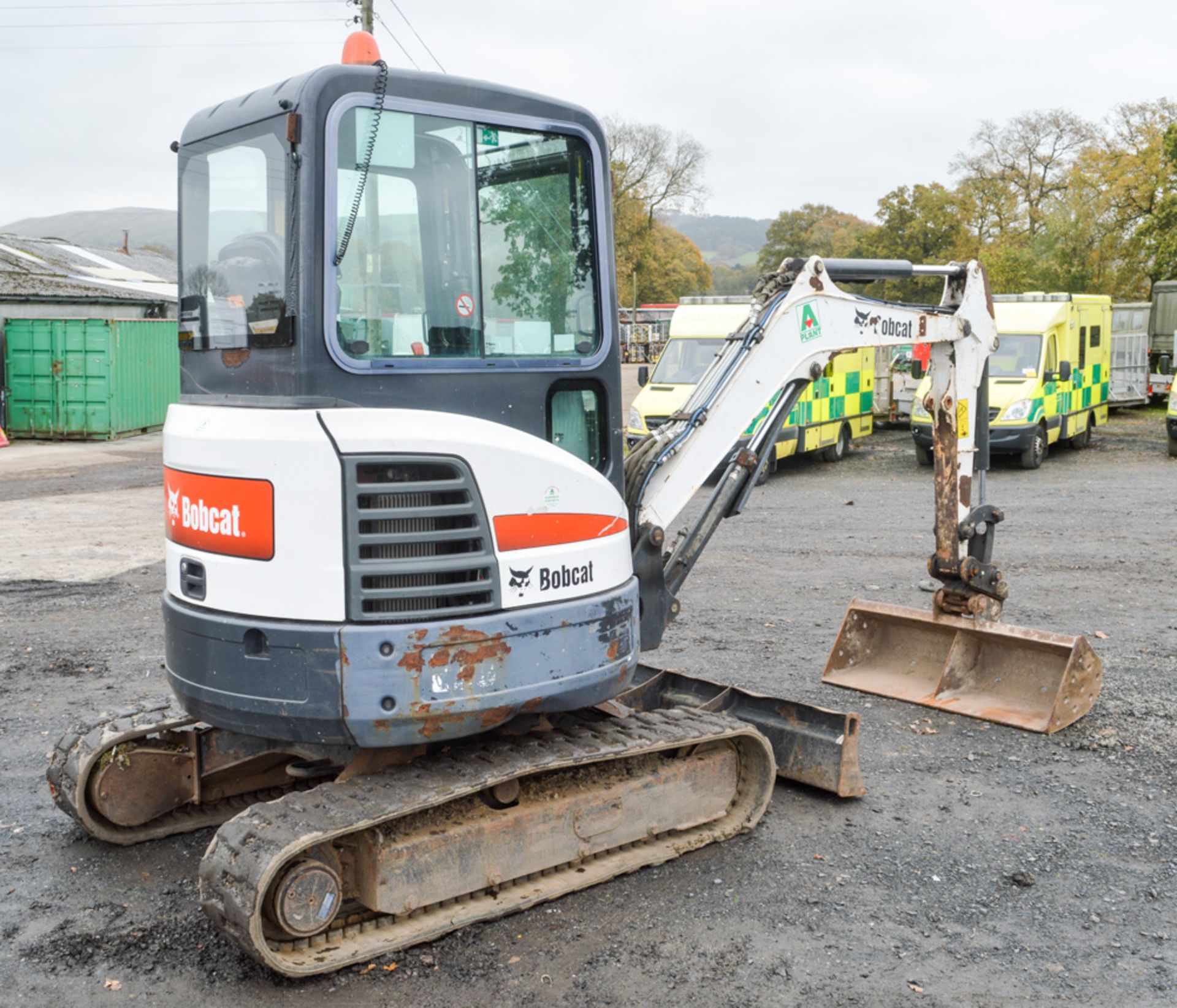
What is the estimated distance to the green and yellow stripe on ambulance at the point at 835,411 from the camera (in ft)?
58.1

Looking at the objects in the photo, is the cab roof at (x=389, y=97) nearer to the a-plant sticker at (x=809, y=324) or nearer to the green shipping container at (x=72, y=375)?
the a-plant sticker at (x=809, y=324)

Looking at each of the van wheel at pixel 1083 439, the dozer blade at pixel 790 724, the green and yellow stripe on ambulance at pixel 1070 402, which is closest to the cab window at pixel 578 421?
the dozer blade at pixel 790 724

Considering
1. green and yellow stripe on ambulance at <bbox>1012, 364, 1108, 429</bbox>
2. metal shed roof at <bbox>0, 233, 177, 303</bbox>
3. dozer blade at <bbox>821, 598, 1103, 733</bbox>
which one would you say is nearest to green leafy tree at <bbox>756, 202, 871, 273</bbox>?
metal shed roof at <bbox>0, 233, 177, 303</bbox>

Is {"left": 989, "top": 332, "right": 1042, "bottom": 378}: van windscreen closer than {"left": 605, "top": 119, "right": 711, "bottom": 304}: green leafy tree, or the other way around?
{"left": 989, "top": 332, "right": 1042, "bottom": 378}: van windscreen

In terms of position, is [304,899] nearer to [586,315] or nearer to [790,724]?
[586,315]

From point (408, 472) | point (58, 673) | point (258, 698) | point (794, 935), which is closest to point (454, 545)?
point (408, 472)

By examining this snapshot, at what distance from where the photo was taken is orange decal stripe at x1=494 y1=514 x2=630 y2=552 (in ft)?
14.1

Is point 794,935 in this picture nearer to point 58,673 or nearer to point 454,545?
point 454,545

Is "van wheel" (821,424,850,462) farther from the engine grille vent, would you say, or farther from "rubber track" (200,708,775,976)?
the engine grille vent

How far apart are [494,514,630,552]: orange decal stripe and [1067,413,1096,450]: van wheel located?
55.4 feet

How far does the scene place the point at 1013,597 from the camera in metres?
9.76

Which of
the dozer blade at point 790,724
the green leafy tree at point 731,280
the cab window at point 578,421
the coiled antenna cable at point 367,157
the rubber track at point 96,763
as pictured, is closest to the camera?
the coiled antenna cable at point 367,157

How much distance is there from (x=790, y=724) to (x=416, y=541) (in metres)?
2.44

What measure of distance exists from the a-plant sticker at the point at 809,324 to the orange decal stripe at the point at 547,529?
1809 millimetres
